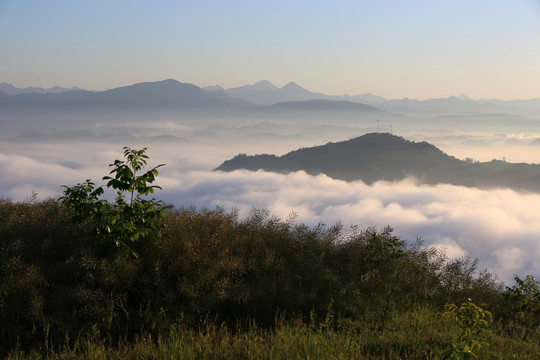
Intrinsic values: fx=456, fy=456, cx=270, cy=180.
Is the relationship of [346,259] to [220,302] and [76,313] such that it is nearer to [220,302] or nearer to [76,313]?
[220,302]

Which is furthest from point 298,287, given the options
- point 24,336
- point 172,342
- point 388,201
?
point 388,201

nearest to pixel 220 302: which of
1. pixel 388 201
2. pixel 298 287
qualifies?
pixel 298 287

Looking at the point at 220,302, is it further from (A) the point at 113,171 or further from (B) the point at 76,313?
(A) the point at 113,171

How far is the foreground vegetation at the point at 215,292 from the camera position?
24.9 feet

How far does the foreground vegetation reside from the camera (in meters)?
7.60

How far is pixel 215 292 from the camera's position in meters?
8.76

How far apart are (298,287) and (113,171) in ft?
14.6

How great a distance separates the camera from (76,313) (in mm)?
8328

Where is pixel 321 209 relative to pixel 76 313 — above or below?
below

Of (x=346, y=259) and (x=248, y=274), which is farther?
(x=346, y=259)

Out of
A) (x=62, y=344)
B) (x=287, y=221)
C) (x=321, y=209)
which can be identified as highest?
(x=287, y=221)

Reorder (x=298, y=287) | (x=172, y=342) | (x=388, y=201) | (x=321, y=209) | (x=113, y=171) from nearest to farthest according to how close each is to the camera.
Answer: (x=172, y=342) → (x=113, y=171) → (x=298, y=287) → (x=321, y=209) → (x=388, y=201)

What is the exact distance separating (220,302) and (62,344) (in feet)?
9.40

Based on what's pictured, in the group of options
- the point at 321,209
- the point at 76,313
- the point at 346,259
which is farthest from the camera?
the point at 321,209
